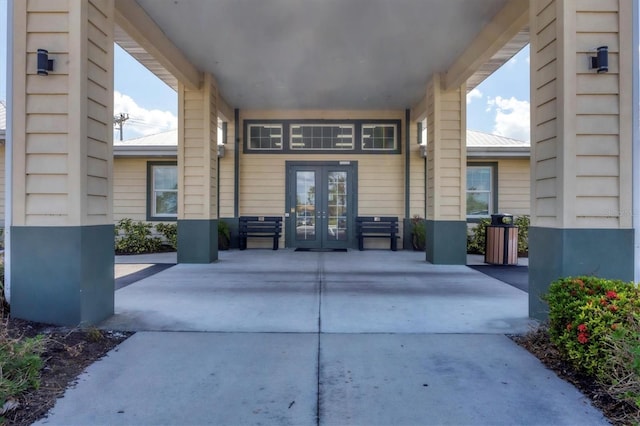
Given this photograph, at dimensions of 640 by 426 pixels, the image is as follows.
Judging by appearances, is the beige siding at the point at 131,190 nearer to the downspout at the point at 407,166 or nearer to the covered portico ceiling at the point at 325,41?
the covered portico ceiling at the point at 325,41

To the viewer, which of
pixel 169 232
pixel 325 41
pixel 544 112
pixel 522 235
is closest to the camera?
pixel 544 112

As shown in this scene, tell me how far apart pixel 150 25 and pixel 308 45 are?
2.31 meters

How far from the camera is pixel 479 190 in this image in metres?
11.1

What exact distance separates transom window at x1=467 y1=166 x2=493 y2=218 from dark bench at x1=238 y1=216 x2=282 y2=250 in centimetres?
511

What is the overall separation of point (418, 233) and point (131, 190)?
7601 millimetres

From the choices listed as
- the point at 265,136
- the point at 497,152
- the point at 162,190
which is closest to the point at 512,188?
the point at 497,152

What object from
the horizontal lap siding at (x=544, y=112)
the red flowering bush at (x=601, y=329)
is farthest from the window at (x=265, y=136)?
the red flowering bush at (x=601, y=329)

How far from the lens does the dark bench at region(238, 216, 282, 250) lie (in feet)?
35.0

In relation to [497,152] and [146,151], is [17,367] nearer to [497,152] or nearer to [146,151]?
[146,151]

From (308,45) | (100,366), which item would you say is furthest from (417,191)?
(100,366)

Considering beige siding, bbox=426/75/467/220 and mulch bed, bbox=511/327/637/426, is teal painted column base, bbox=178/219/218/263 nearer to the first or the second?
beige siding, bbox=426/75/467/220

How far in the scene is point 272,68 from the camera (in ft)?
25.2

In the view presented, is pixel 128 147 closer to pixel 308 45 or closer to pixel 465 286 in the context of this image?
pixel 308 45

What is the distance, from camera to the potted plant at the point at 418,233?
34.1ft
